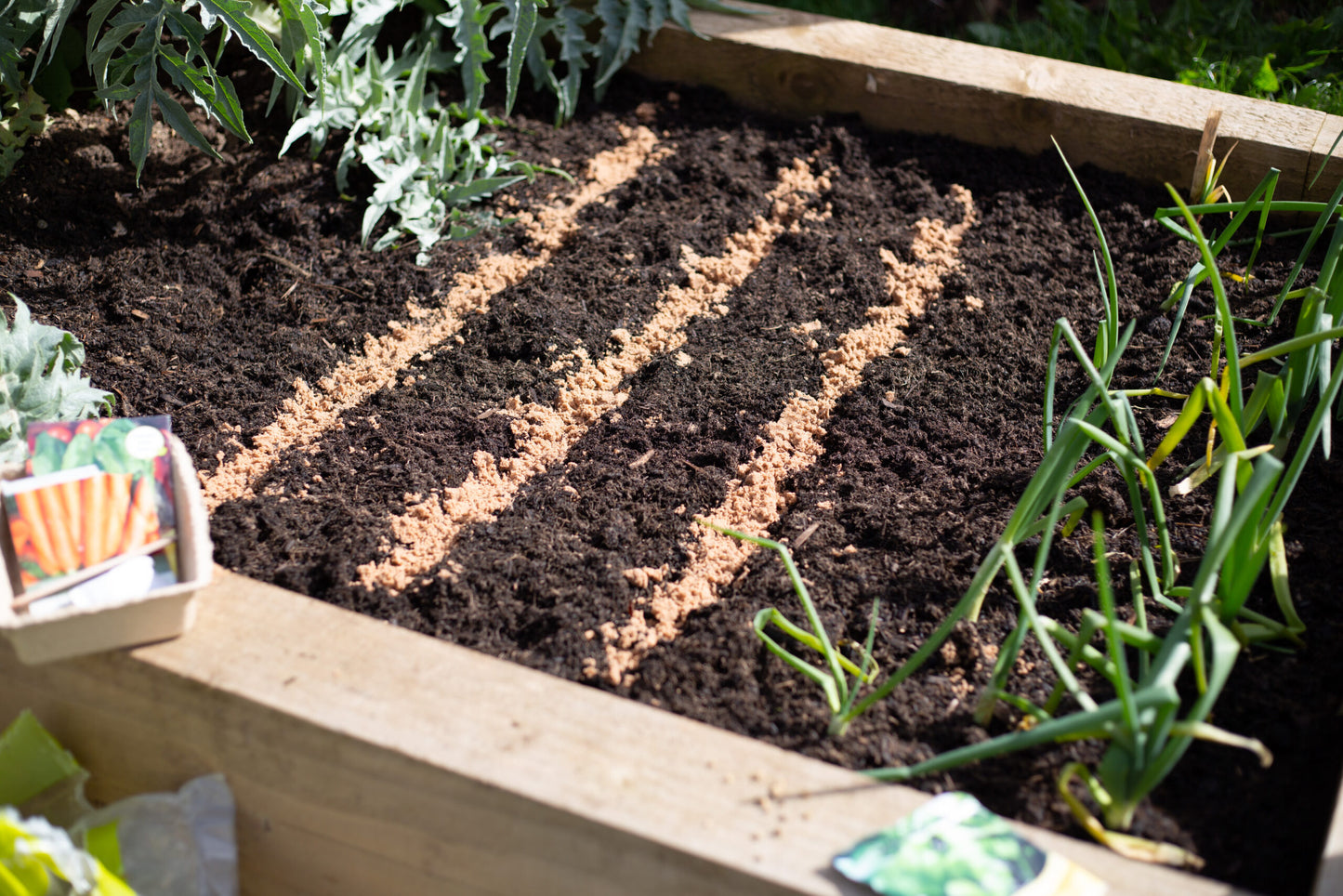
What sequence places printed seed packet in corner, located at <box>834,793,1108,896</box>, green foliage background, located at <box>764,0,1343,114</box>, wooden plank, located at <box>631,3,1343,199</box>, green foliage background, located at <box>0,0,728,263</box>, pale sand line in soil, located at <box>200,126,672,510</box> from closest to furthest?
printed seed packet in corner, located at <box>834,793,1108,896</box> → pale sand line in soil, located at <box>200,126,672,510</box> → green foliage background, located at <box>0,0,728,263</box> → wooden plank, located at <box>631,3,1343,199</box> → green foliage background, located at <box>764,0,1343,114</box>

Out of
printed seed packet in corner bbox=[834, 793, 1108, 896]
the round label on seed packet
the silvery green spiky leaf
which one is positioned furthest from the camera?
the silvery green spiky leaf

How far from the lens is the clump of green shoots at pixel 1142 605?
950mm

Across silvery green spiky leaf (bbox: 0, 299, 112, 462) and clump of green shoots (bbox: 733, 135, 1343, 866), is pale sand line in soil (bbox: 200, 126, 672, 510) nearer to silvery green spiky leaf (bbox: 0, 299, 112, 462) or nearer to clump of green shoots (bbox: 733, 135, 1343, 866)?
silvery green spiky leaf (bbox: 0, 299, 112, 462)

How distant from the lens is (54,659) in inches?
43.9

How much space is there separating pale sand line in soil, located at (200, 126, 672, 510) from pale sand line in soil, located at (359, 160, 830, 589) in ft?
0.86

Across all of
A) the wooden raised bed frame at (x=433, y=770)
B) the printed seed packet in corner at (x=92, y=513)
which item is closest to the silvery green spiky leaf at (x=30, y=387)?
the printed seed packet in corner at (x=92, y=513)

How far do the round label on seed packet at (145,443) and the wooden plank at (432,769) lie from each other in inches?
6.9

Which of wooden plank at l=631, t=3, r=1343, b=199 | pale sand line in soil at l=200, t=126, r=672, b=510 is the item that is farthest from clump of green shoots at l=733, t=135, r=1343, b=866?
pale sand line in soil at l=200, t=126, r=672, b=510

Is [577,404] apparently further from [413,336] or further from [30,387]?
[30,387]

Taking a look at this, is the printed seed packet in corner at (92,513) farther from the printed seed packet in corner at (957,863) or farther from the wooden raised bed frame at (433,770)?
the printed seed packet in corner at (957,863)

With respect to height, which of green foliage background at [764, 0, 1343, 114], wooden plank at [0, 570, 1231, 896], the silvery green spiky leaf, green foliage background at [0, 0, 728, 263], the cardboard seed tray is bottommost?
wooden plank at [0, 570, 1231, 896]

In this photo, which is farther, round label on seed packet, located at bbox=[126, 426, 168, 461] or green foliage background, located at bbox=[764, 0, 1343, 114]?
green foliage background, located at bbox=[764, 0, 1343, 114]

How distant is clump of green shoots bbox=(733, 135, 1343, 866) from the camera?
3.12ft

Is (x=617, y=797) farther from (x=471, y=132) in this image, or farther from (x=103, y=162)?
(x=103, y=162)
